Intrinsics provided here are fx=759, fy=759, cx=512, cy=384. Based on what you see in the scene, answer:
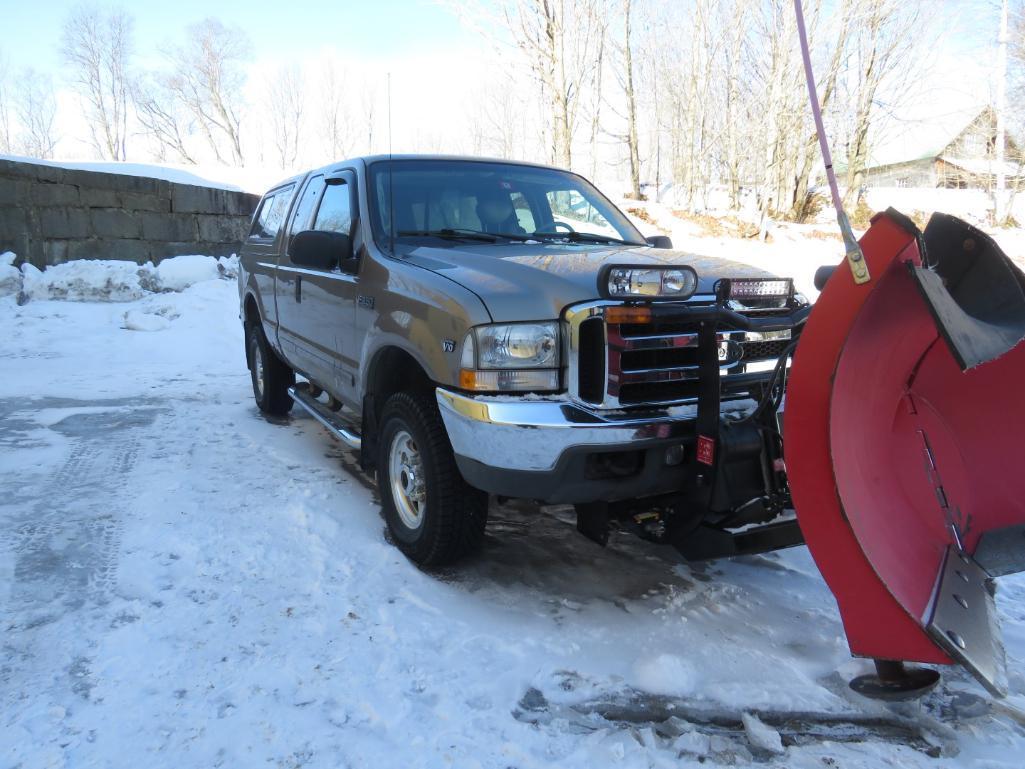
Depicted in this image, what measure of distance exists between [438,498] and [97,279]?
10.9m

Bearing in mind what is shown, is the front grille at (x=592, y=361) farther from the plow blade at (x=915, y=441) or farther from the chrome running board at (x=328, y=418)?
the chrome running board at (x=328, y=418)

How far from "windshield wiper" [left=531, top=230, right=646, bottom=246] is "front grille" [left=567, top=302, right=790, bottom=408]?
1.35 meters

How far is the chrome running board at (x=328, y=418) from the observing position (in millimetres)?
4359

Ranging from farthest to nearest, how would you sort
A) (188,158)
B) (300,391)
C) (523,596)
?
(188,158)
(300,391)
(523,596)

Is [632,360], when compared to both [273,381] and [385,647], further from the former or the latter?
[273,381]

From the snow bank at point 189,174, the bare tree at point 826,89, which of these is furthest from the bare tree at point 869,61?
the snow bank at point 189,174

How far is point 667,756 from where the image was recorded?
2.34m

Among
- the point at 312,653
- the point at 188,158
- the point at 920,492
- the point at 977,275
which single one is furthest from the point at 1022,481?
the point at 188,158

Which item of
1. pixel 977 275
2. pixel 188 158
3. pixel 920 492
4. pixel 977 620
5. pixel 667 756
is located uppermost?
pixel 188 158

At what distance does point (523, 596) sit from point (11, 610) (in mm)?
2138

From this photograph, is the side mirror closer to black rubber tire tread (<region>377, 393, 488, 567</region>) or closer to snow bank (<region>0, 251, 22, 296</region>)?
black rubber tire tread (<region>377, 393, 488, 567</region>)

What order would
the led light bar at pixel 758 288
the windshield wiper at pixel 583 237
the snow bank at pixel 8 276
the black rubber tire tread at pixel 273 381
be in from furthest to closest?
1. the snow bank at pixel 8 276
2. the black rubber tire tread at pixel 273 381
3. the windshield wiper at pixel 583 237
4. the led light bar at pixel 758 288

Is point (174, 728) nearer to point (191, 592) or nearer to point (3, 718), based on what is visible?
point (3, 718)

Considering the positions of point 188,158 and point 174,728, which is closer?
point 174,728
